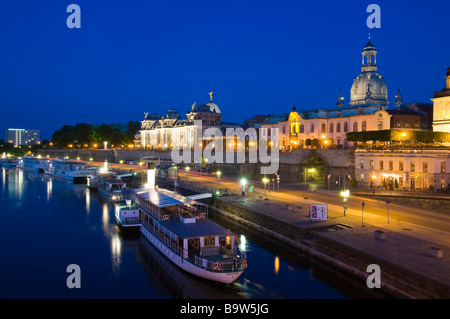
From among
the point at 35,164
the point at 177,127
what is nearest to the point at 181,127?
the point at 177,127

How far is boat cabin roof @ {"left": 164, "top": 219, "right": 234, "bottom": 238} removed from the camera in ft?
86.1

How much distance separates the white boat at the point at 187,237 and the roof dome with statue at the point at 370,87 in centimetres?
8061

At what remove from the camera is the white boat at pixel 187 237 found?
2353 cm

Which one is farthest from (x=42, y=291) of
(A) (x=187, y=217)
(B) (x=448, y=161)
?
(B) (x=448, y=161)

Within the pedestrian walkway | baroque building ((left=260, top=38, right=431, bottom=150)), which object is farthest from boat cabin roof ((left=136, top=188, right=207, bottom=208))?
baroque building ((left=260, top=38, right=431, bottom=150))

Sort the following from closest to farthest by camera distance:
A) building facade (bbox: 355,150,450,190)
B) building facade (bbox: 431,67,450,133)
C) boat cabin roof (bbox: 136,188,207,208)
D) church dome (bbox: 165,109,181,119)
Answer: boat cabin roof (bbox: 136,188,207,208), building facade (bbox: 355,150,450,190), building facade (bbox: 431,67,450,133), church dome (bbox: 165,109,181,119)

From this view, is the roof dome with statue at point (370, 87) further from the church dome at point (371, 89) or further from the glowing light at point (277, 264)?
the glowing light at point (277, 264)

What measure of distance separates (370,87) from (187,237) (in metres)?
92.5

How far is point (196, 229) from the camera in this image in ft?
90.5

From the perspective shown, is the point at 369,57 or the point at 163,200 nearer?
the point at 163,200

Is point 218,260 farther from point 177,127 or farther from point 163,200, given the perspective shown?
point 177,127

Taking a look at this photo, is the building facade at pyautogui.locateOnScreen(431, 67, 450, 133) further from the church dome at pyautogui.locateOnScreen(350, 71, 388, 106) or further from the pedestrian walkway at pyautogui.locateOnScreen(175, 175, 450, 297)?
the church dome at pyautogui.locateOnScreen(350, 71, 388, 106)

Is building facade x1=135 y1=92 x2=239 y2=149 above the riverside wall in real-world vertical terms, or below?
above
